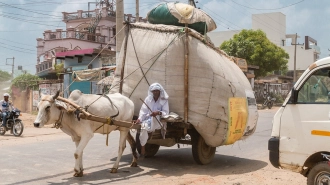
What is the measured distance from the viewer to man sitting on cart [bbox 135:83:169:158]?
7.67 m

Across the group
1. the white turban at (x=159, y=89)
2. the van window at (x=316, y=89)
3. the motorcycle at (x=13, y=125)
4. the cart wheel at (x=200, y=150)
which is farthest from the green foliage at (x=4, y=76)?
the van window at (x=316, y=89)

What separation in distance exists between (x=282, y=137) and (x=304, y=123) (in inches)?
17.8

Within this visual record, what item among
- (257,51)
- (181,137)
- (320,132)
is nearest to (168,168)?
(181,137)

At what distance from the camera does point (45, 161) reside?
29.1 feet

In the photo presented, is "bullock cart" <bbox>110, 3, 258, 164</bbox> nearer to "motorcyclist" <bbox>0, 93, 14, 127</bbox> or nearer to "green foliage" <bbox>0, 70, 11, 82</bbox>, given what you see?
"motorcyclist" <bbox>0, 93, 14, 127</bbox>

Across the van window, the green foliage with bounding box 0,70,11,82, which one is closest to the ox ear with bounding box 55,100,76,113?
the van window

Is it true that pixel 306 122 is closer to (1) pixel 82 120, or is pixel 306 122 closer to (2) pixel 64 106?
(1) pixel 82 120

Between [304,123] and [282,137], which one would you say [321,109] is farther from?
[282,137]

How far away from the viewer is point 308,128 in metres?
5.68

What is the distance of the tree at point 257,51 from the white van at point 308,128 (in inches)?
1222

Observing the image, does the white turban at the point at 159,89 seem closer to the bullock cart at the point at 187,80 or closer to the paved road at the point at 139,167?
the bullock cart at the point at 187,80

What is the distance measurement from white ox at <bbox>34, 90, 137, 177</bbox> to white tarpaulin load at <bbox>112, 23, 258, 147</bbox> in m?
0.70

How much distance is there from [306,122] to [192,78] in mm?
2876

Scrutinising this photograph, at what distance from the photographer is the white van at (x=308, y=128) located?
18.2ft
